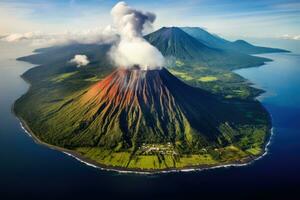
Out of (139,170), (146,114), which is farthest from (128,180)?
(146,114)

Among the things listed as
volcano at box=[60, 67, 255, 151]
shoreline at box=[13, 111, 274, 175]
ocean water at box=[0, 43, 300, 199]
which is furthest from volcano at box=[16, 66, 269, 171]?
ocean water at box=[0, 43, 300, 199]

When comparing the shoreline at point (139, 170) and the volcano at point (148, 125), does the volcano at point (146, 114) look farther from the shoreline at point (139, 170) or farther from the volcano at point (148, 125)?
the shoreline at point (139, 170)

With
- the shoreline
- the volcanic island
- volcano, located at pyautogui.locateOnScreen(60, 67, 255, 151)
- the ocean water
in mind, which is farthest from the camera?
volcano, located at pyautogui.locateOnScreen(60, 67, 255, 151)

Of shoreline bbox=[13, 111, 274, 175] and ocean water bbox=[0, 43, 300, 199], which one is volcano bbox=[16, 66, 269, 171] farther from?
ocean water bbox=[0, 43, 300, 199]

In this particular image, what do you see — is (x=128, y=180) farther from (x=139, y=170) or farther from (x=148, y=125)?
(x=148, y=125)

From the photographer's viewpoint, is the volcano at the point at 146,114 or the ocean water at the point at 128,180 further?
the volcano at the point at 146,114

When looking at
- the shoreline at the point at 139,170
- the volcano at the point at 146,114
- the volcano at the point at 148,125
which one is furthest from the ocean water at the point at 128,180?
the volcano at the point at 146,114

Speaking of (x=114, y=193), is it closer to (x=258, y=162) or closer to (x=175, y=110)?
(x=258, y=162)

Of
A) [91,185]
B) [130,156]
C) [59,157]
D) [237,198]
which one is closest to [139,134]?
[130,156]

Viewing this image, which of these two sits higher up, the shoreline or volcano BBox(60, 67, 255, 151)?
volcano BBox(60, 67, 255, 151)

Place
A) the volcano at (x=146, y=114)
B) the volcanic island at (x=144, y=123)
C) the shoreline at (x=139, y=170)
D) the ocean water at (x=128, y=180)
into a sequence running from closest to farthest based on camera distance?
the ocean water at (x=128, y=180) < the shoreline at (x=139, y=170) < the volcanic island at (x=144, y=123) < the volcano at (x=146, y=114)

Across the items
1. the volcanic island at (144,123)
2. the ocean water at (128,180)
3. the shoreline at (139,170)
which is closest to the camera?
the ocean water at (128,180)
